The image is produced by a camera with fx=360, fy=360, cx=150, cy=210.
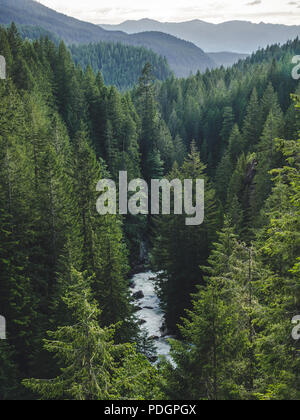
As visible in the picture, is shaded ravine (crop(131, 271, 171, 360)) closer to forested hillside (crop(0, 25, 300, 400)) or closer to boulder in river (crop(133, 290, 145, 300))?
boulder in river (crop(133, 290, 145, 300))

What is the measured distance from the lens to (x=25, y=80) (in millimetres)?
46156

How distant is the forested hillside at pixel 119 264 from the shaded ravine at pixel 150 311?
145 cm

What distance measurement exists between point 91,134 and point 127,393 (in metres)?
46.5

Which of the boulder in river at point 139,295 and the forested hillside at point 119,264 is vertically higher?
the forested hillside at point 119,264

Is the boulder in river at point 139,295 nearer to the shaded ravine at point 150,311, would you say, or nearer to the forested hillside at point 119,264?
the shaded ravine at point 150,311

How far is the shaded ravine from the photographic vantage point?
30.3m

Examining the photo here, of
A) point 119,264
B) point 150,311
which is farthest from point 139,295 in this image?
point 119,264

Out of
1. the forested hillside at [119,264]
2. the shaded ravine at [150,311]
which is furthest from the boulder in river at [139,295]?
the forested hillside at [119,264]

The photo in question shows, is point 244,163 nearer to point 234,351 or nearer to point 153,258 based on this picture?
point 153,258

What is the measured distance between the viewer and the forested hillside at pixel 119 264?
34.5 feet

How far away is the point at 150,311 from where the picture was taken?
35.6 metres

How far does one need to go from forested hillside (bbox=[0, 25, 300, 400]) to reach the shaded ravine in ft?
4.75

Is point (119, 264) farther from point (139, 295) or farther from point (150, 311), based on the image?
point (139, 295)

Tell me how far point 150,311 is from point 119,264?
13.6m
